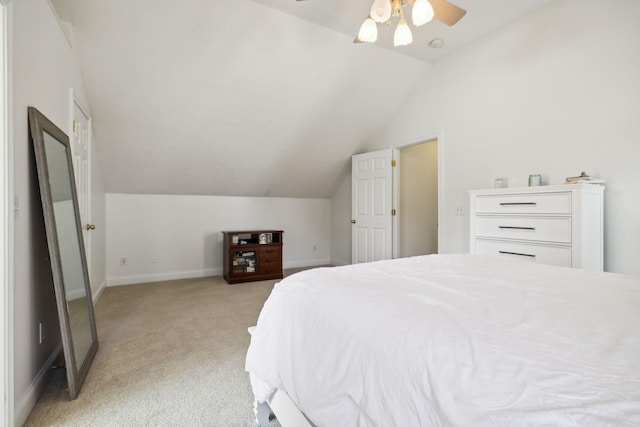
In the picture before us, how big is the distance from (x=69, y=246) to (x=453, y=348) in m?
2.37

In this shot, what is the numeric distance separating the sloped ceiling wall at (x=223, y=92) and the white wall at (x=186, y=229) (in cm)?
21

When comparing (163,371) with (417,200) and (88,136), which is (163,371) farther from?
(417,200)

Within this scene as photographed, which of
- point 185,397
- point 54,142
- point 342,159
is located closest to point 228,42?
point 54,142

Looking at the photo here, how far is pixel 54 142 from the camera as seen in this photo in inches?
79.3

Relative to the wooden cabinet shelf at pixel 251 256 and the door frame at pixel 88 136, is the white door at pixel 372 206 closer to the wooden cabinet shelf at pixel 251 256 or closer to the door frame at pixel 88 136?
the wooden cabinet shelf at pixel 251 256

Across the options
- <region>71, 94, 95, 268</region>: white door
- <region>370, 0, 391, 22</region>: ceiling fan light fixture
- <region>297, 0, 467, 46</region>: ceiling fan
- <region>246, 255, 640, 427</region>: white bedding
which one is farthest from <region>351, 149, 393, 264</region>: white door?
<region>71, 94, 95, 268</region>: white door

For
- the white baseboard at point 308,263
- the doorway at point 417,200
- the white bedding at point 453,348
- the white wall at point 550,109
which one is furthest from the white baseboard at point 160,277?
the white bedding at point 453,348

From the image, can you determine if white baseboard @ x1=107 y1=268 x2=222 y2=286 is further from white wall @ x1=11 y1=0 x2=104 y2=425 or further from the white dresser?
the white dresser

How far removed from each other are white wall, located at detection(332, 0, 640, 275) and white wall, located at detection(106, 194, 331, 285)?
259cm

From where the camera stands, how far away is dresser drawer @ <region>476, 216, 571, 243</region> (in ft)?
7.64

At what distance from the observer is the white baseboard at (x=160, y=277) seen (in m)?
4.15

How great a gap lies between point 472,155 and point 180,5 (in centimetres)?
305

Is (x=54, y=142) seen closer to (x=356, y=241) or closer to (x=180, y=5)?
(x=180, y=5)

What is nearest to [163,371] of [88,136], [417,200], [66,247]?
[66,247]
